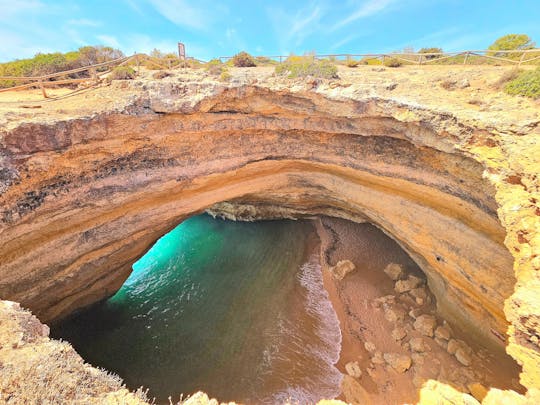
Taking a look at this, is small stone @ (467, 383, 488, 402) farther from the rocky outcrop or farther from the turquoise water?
the turquoise water

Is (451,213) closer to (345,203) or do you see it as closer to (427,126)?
(427,126)

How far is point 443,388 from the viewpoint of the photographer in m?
4.09

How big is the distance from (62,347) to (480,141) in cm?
886

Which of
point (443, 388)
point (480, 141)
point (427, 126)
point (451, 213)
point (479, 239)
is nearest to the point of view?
point (443, 388)

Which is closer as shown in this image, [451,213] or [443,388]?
[443,388]

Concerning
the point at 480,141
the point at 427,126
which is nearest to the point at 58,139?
the point at 427,126

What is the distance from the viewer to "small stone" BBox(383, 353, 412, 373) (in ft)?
28.2

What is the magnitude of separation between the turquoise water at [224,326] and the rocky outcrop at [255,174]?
5.45ft

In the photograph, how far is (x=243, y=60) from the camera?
1303 cm

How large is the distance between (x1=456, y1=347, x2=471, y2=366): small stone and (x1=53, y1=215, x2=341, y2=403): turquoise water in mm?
3771

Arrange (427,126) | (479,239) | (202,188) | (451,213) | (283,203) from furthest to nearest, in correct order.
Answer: (283,203) → (202,188) → (451,213) → (479,239) → (427,126)

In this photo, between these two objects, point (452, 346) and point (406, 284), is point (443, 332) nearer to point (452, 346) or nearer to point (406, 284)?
point (452, 346)

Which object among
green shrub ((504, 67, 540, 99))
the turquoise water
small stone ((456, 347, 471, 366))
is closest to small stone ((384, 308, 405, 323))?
small stone ((456, 347, 471, 366))

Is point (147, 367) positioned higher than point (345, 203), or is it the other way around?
point (345, 203)
